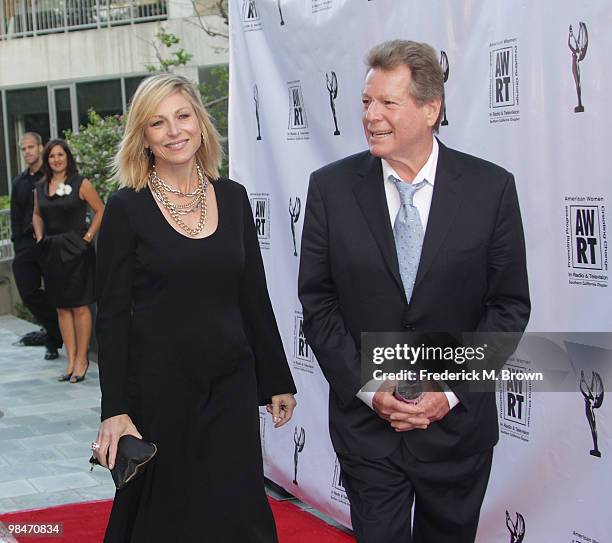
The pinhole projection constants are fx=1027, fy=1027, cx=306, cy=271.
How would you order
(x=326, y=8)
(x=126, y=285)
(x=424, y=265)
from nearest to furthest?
(x=424, y=265) < (x=126, y=285) < (x=326, y=8)

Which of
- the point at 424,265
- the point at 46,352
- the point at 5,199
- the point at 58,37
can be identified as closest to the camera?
the point at 424,265

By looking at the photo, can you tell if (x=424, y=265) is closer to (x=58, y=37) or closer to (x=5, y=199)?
(x=5, y=199)

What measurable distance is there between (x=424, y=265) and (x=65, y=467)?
13.0 feet

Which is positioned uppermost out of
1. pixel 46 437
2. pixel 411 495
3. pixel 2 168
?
pixel 2 168

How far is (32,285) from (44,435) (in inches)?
117

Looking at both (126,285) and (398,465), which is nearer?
(398,465)

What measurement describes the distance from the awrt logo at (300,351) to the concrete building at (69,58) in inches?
582

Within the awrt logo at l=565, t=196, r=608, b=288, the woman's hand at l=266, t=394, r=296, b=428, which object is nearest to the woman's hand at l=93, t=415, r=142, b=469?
the woman's hand at l=266, t=394, r=296, b=428

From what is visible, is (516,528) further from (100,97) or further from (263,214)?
(100,97)

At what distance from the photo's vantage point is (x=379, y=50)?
3.06m

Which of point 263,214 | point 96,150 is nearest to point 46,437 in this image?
point 263,214

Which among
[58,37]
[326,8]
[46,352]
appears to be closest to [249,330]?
[326,8]

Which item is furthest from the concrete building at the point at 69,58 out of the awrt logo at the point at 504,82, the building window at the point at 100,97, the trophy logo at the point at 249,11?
the awrt logo at the point at 504,82

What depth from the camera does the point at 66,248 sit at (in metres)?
8.65
